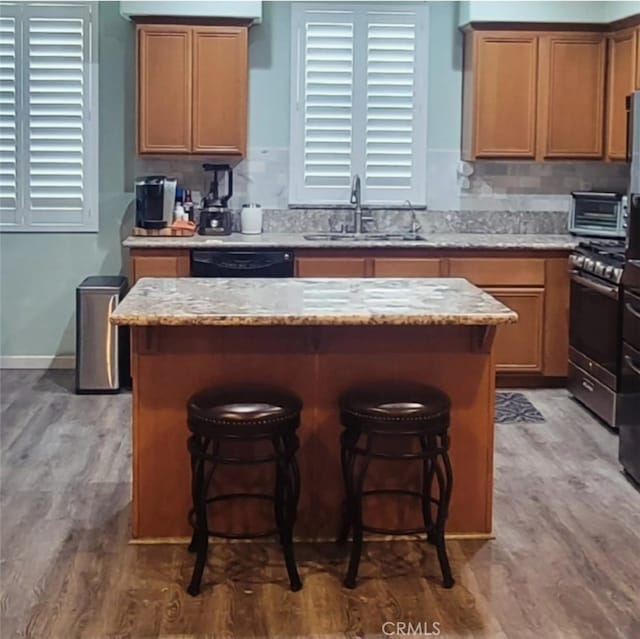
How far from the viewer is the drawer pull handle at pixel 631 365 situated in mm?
4316

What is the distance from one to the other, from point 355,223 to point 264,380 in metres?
2.91

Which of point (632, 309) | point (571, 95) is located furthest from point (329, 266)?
point (632, 309)

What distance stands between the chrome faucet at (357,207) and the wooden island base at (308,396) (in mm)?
2740

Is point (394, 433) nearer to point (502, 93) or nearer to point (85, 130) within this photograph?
point (502, 93)

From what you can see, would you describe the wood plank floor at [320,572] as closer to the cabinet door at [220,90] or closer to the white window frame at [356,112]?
the cabinet door at [220,90]

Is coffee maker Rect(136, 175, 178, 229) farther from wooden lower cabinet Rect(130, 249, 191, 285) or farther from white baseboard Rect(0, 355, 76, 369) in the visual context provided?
white baseboard Rect(0, 355, 76, 369)

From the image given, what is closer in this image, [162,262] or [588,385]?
[588,385]

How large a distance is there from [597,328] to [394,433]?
94.1 inches

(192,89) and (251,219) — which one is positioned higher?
(192,89)

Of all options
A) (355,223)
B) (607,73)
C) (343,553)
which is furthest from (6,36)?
(343,553)

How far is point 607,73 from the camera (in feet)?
20.0

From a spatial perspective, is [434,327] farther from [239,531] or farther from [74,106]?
[74,106]

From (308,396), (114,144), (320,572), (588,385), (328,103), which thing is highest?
(328,103)

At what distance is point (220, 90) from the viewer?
601 cm
